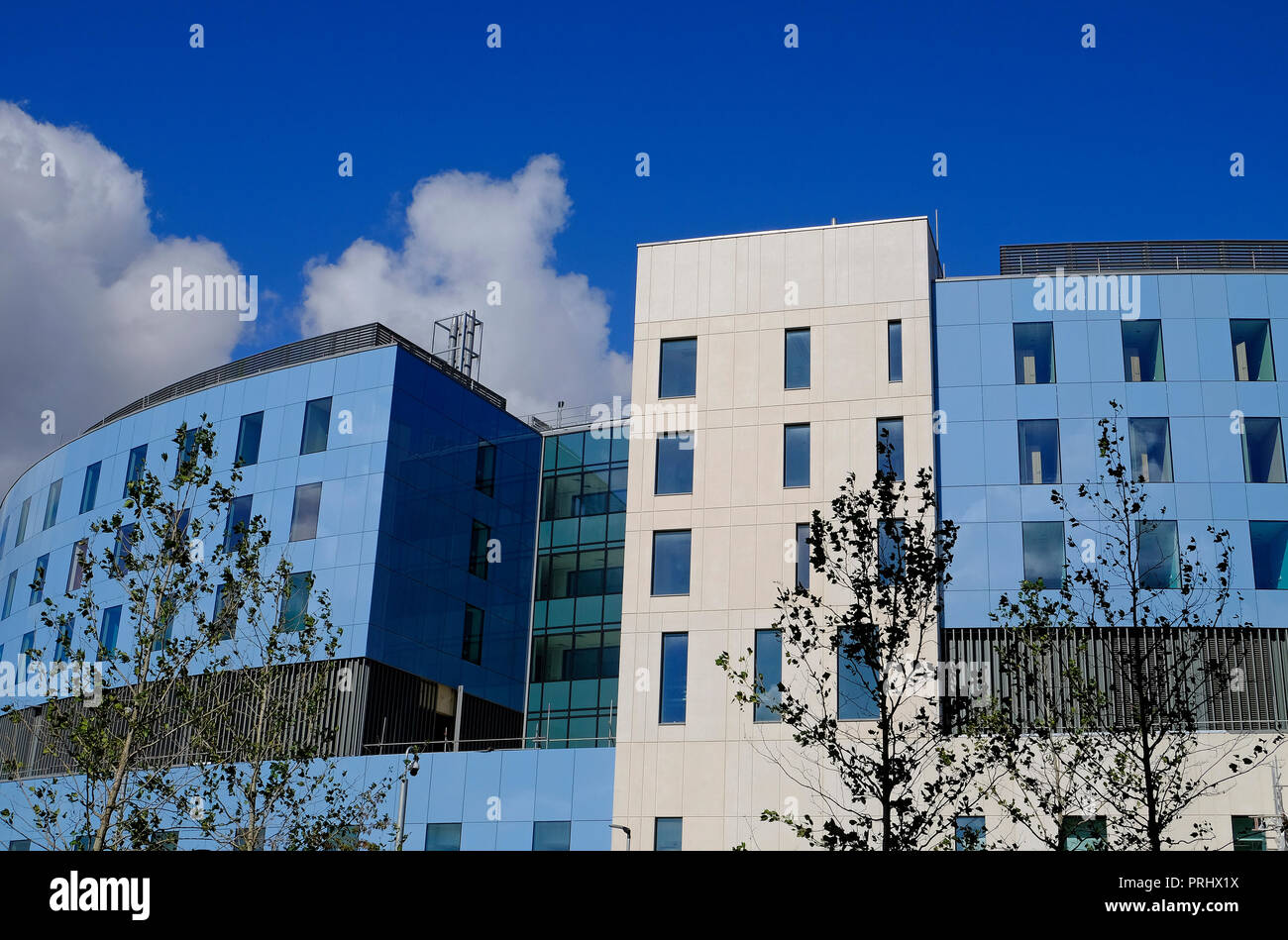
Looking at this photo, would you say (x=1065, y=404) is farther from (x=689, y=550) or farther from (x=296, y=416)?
(x=296, y=416)

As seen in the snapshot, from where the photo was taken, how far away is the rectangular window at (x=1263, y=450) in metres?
44.2

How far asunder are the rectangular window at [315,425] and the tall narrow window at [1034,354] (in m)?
29.1

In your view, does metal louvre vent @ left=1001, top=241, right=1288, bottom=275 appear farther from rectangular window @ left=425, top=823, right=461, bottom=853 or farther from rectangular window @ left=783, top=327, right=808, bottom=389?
rectangular window @ left=425, top=823, right=461, bottom=853

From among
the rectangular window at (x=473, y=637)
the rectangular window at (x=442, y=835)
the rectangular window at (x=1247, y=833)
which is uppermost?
the rectangular window at (x=473, y=637)

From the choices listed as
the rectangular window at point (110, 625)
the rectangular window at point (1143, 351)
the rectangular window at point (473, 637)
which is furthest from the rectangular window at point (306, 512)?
the rectangular window at point (1143, 351)

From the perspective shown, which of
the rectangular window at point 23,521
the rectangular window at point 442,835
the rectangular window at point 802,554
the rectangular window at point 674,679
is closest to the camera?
the rectangular window at point 802,554

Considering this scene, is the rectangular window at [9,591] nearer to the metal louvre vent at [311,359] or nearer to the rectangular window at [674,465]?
the metal louvre vent at [311,359]

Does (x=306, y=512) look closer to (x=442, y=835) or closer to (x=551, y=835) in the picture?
(x=442, y=835)

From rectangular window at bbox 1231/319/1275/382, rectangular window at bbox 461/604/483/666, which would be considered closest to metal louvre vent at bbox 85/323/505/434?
rectangular window at bbox 461/604/483/666

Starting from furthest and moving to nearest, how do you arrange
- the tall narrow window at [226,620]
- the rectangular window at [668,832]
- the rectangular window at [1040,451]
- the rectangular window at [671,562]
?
the rectangular window at [671,562]
the rectangular window at [1040,451]
the rectangular window at [668,832]
the tall narrow window at [226,620]

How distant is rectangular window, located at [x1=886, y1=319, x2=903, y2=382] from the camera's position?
45031 mm

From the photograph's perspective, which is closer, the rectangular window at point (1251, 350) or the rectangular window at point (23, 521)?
the rectangular window at point (1251, 350)

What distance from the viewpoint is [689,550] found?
1778 inches
